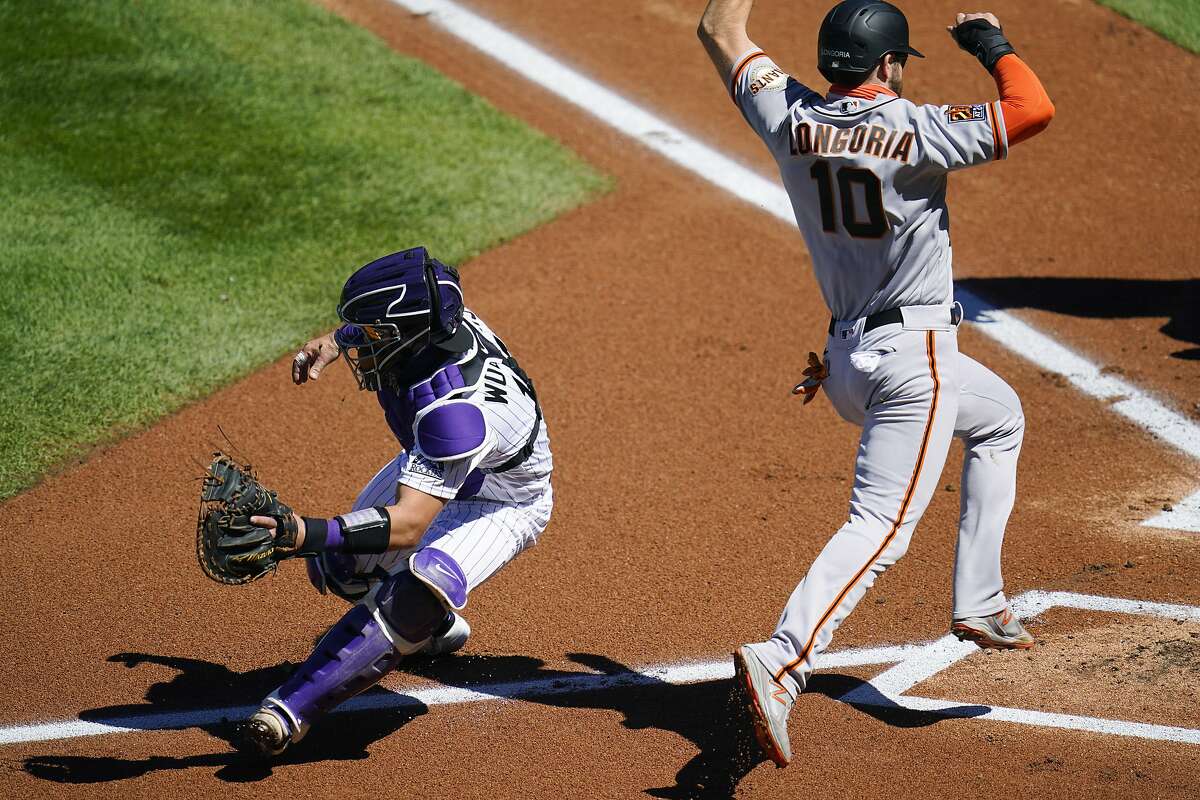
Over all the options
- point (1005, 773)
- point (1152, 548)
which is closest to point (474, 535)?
point (1005, 773)

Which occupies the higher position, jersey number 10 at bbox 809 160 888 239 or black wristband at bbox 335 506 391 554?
jersey number 10 at bbox 809 160 888 239

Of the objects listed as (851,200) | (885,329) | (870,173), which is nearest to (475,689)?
(885,329)

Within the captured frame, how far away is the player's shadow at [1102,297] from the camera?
7.23 m

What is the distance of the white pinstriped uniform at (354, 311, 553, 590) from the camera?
4.21 metres

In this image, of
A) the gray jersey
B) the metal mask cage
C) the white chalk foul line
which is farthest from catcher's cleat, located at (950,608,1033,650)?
the metal mask cage

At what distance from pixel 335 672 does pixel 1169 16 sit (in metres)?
8.78

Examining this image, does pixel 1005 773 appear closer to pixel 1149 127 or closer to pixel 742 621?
pixel 742 621

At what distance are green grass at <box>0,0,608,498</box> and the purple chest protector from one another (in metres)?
2.70

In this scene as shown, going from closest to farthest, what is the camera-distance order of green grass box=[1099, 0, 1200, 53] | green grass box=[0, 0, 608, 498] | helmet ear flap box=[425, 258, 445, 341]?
1. helmet ear flap box=[425, 258, 445, 341]
2. green grass box=[0, 0, 608, 498]
3. green grass box=[1099, 0, 1200, 53]

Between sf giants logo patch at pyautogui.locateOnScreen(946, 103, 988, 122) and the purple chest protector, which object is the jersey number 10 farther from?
the purple chest protector

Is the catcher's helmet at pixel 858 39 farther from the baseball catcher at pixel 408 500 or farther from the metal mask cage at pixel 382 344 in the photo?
the metal mask cage at pixel 382 344

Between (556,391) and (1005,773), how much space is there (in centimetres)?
317

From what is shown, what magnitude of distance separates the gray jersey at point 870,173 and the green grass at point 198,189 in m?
3.56


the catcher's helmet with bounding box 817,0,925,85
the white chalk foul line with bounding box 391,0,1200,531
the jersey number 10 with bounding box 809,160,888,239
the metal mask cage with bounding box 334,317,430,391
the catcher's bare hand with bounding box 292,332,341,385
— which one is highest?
the catcher's helmet with bounding box 817,0,925,85
